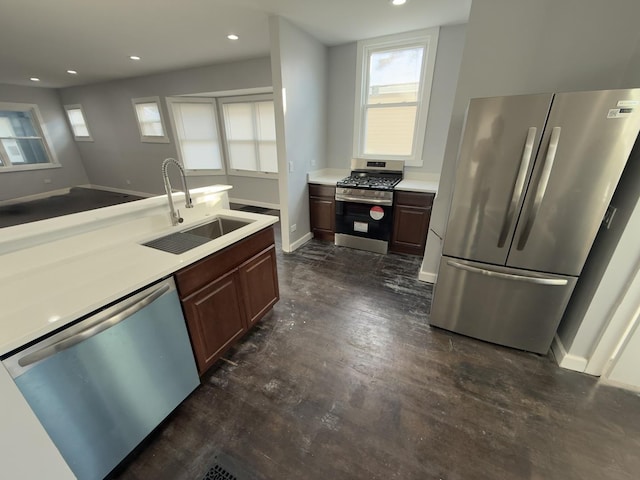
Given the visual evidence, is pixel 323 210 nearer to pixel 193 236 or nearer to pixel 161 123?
pixel 193 236

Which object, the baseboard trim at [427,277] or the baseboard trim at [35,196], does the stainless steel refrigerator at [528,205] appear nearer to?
the baseboard trim at [427,277]

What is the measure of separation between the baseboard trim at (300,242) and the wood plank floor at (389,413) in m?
1.44

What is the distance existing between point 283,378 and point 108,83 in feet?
25.8

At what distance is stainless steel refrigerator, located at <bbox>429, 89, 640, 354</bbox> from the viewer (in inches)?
55.1

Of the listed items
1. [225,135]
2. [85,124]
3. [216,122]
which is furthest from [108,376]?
[85,124]

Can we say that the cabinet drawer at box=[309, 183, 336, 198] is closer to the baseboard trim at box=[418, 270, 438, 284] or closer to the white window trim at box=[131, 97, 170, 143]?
the baseboard trim at box=[418, 270, 438, 284]

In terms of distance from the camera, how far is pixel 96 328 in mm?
1012

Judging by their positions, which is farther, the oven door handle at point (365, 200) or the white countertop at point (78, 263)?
the oven door handle at point (365, 200)

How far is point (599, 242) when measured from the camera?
164cm

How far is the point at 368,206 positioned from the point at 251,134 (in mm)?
3332

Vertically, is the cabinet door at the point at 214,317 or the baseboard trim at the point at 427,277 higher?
the cabinet door at the point at 214,317

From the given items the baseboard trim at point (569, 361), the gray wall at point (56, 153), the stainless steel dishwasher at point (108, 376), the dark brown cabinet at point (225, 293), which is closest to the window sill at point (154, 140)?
the gray wall at point (56, 153)

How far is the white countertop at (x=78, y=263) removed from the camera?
930 mm

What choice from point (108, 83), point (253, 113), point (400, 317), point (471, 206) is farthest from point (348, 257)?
point (108, 83)
